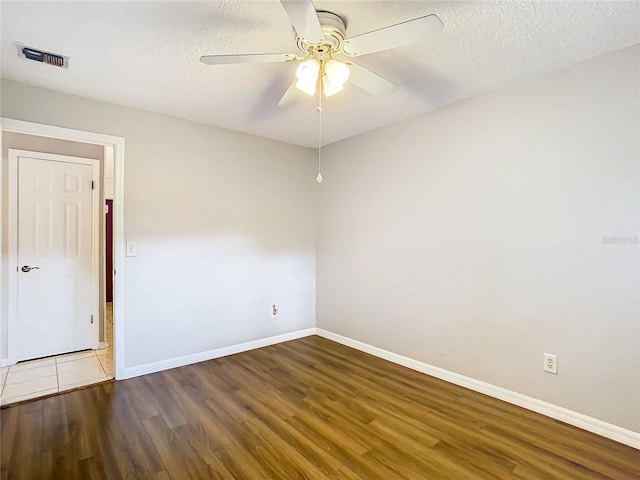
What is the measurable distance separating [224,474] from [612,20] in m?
3.10

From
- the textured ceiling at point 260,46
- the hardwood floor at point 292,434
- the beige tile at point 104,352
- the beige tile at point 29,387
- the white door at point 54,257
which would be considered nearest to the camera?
the textured ceiling at point 260,46

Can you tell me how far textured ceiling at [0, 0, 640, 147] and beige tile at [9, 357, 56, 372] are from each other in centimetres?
255

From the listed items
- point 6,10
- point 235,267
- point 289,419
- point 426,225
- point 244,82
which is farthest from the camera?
point 235,267

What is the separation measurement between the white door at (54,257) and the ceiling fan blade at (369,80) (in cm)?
322

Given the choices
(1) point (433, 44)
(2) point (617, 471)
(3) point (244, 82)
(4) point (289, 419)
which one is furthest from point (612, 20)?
(4) point (289, 419)

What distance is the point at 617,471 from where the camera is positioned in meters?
1.77

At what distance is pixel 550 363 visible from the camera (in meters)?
2.30

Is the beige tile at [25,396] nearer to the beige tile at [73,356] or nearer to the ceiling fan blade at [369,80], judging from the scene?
the beige tile at [73,356]

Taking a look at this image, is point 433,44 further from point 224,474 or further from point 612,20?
point 224,474

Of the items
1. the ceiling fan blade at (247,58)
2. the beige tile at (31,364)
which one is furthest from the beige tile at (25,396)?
the ceiling fan blade at (247,58)

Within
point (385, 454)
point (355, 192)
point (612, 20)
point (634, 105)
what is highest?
point (612, 20)

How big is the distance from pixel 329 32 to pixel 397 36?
1.35 ft

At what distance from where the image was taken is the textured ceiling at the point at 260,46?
Result: 1679mm

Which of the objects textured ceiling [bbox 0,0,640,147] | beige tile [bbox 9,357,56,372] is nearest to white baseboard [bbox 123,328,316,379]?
beige tile [bbox 9,357,56,372]
